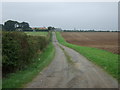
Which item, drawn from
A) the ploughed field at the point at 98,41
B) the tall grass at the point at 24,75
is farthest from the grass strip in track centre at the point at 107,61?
the ploughed field at the point at 98,41

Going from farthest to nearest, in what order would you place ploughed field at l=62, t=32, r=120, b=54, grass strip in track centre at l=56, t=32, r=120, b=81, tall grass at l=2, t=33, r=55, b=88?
1. ploughed field at l=62, t=32, r=120, b=54
2. grass strip in track centre at l=56, t=32, r=120, b=81
3. tall grass at l=2, t=33, r=55, b=88

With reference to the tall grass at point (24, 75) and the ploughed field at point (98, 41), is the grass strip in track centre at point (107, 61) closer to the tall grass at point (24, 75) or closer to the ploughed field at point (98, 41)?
the tall grass at point (24, 75)

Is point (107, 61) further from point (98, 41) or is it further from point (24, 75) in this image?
point (98, 41)

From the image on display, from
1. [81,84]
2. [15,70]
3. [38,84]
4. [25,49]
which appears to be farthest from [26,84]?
[25,49]

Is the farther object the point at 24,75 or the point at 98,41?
the point at 98,41

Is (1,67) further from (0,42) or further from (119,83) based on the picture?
(119,83)

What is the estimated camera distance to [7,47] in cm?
998

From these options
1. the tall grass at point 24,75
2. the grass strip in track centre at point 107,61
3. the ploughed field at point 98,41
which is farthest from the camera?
the ploughed field at point 98,41

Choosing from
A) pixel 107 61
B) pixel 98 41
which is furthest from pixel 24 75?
pixel 98 41

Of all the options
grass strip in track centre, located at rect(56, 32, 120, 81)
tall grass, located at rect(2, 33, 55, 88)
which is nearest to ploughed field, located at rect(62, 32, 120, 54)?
grass strip in track centre, located at rect(56, 32, 120, 81)

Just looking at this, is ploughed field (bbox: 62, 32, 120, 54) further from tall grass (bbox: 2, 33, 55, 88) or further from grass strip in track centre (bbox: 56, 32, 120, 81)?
tall grass (bbox: 2, 33, 55, 88)

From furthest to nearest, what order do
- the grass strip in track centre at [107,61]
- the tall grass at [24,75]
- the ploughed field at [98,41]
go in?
the ploughed field at [98,41], the grass strip in track centre at [107,61], the tall grass at [24,75]

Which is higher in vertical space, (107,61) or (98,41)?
(98,41)

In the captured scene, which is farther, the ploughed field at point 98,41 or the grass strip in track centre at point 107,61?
the ploughed field at point 98,41
